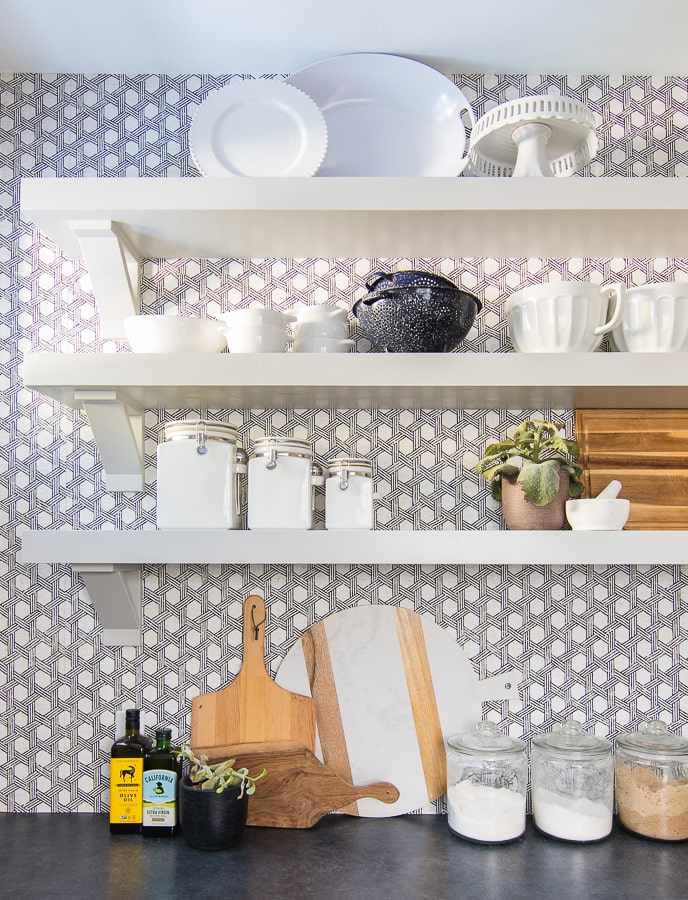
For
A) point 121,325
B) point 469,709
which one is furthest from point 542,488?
point 121,325

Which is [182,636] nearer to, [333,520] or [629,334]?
[333,520]

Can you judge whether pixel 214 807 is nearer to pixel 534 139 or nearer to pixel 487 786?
pixel 487 786

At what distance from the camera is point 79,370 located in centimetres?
146

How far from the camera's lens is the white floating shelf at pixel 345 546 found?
1463mm

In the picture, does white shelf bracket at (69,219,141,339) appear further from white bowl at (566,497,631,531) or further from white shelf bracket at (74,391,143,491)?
white bowl at (566,497,631,531)

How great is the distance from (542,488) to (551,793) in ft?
1.86

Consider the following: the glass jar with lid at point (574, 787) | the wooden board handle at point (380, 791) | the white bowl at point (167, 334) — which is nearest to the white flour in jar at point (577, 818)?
the glass jar with lid at point (574, 787)

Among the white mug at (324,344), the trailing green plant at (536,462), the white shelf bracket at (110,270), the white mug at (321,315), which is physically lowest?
the trailing green plant at (536,462)

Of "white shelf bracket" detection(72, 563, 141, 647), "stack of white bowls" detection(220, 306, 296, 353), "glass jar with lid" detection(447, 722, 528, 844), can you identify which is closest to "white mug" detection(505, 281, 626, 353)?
"stack of white bowls" detection(220, 306, 296, 353)

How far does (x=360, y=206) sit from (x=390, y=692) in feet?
3.11

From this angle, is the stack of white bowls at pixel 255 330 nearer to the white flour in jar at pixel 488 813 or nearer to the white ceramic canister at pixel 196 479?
the white ceramic canister at pixel 196 479

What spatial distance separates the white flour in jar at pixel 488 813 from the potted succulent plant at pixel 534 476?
0.48 meters

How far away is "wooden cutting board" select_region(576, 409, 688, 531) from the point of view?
1.65 meters

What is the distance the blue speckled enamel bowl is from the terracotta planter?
30 cm
